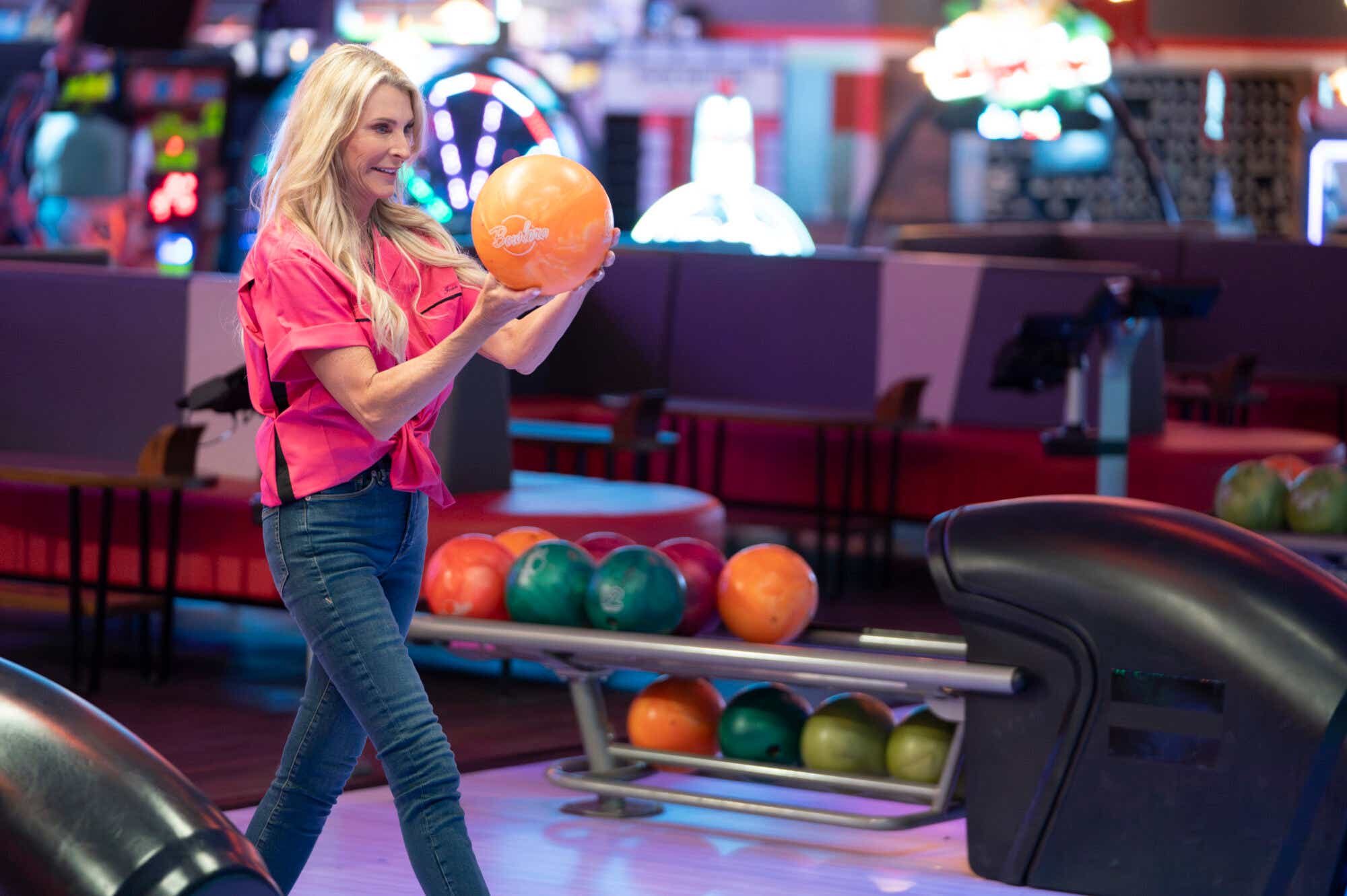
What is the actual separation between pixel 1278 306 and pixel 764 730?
22.0 ft

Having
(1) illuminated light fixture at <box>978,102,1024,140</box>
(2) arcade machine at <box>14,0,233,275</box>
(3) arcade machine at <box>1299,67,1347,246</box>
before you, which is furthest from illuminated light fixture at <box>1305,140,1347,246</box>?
(2) arcade machine at <box>14,0,233,275</box>

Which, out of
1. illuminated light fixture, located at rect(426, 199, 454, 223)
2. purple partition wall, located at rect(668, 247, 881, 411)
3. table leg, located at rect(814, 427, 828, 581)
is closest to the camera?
table leg, located at rect(814, 427, 828, 581)

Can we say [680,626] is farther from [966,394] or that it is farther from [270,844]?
[966,394]

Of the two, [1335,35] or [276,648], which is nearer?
[276,648]

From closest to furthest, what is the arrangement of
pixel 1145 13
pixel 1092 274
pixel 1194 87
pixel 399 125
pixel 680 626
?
pixel 399 125
pixel 680 626
pixel 1092 274
pixel 1145 13
pixel 1194 87

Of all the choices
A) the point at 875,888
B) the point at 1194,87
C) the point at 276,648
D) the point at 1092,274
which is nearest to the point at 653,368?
the point at 1092,274

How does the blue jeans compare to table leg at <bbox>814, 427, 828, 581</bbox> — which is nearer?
the blue jeans

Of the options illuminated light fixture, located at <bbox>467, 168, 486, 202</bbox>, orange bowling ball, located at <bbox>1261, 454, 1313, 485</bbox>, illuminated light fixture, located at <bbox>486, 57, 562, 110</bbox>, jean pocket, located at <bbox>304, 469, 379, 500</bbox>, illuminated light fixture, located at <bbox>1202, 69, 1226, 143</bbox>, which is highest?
illuminated light fixture, located at <bbox>1202, 69, 1226, 143</bbox>

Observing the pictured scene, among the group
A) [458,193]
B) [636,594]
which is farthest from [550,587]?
[458,193]

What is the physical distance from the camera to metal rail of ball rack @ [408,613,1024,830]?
3582 mm

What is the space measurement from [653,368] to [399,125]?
5.87 m

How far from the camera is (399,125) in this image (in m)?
2.56

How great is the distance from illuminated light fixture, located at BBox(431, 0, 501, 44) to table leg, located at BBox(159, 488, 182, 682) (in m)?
12.4

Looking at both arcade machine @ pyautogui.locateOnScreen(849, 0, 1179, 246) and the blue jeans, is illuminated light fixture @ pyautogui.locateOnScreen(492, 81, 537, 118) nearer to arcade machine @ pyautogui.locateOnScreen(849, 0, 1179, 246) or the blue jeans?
arcade machine @ pyautogui.locateOnScreen(849, 0, 1179, 246)
